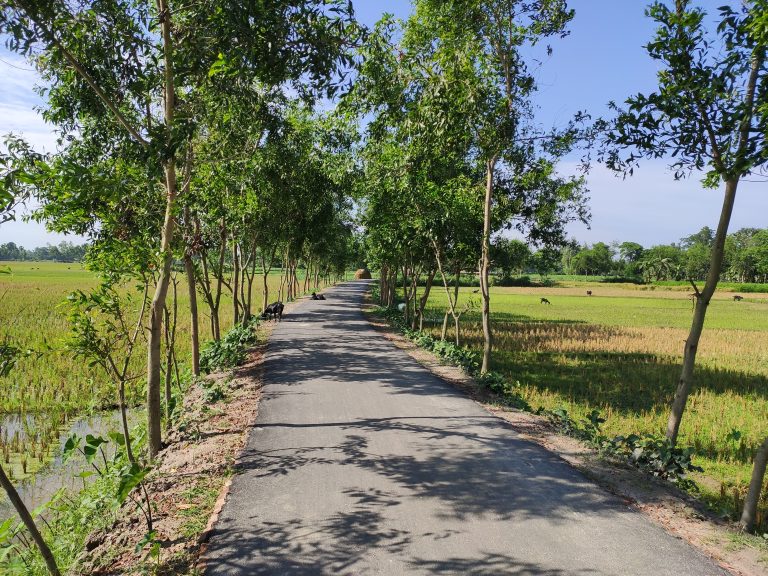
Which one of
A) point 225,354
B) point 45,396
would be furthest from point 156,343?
point 45,396

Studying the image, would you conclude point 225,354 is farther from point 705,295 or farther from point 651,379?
point 651,379

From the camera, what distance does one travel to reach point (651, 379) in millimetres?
15461

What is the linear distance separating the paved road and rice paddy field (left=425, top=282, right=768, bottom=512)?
3.02 metres

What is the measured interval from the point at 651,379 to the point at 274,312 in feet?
50.5

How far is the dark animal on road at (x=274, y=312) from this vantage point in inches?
879

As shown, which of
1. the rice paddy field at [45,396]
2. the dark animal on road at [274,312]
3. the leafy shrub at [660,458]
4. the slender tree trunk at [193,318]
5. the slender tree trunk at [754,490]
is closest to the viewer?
the slender tree trunk at [754,490]

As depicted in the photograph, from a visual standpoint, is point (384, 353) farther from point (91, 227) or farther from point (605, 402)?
point (91, 227)

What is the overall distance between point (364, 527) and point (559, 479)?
267 centimetres

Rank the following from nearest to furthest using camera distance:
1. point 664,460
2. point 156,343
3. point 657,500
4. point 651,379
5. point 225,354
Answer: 1. point 657,500
2. point 664,460
3. point 156,343
4. point 225,354
5. point 651,379

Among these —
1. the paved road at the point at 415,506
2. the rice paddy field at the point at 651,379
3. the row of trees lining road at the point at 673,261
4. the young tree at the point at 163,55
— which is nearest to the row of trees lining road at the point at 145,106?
the young tree at the point at 163,55

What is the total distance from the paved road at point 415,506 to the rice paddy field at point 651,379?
9.91 feet

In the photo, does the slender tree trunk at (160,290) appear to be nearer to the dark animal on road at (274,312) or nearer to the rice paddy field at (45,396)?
the rice paddy field at (45,396)

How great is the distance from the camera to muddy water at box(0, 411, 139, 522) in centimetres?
707

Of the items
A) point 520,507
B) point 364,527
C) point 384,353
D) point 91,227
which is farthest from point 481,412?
point 91,227
